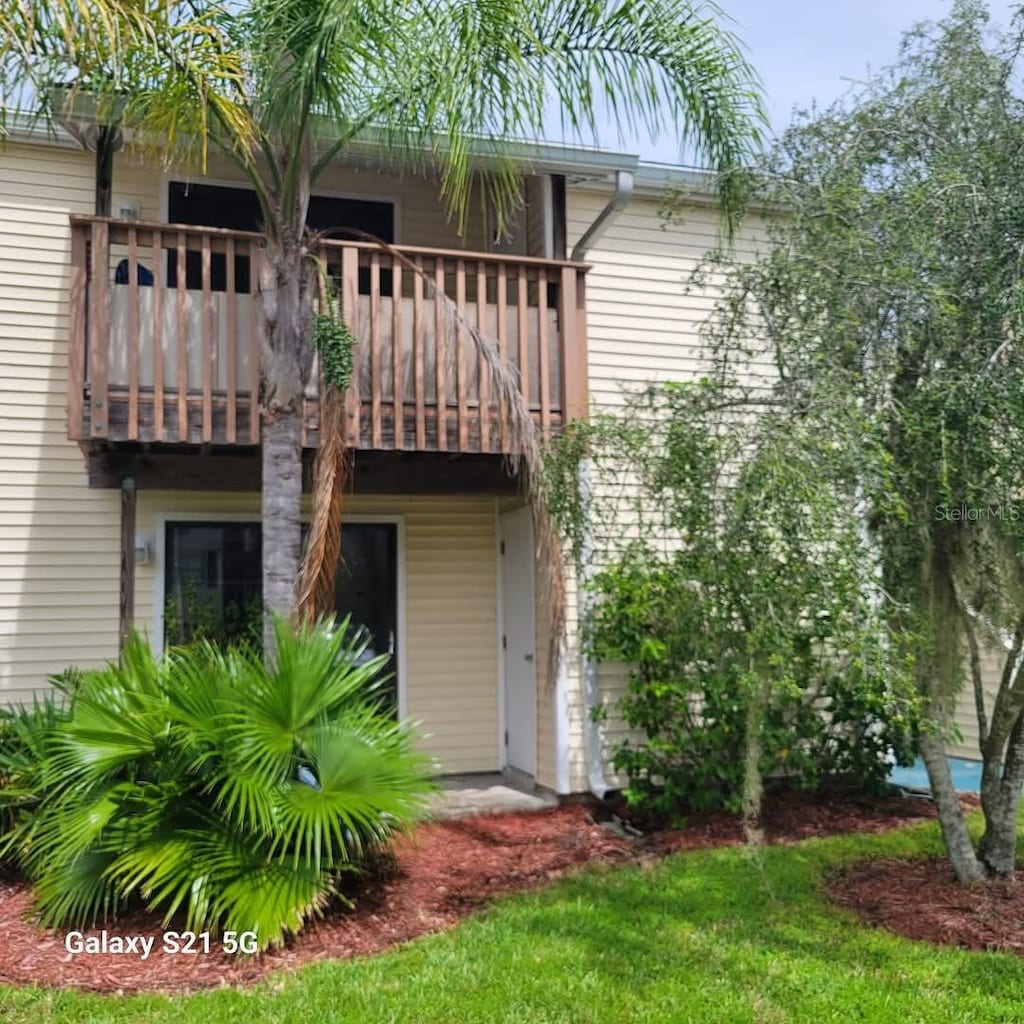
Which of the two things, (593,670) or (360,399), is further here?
(593,670)

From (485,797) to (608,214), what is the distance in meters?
4.75

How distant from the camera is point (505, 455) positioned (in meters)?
7.22

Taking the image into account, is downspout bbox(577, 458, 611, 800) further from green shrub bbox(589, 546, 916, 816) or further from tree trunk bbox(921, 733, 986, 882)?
tree trunk bbox(921, 733, 986, 882)

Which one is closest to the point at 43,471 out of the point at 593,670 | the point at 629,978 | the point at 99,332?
the point at 99,332

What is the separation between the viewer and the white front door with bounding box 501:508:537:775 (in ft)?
26.1

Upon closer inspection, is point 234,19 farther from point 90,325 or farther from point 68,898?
point 68,898

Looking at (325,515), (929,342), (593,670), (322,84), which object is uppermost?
(322,84)

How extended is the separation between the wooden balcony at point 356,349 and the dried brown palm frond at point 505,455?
60mm

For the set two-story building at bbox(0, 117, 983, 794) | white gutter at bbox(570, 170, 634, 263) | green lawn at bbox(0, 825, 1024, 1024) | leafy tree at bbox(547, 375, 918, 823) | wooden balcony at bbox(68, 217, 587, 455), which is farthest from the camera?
white gutter at bbox(570, 170, 634, 263)

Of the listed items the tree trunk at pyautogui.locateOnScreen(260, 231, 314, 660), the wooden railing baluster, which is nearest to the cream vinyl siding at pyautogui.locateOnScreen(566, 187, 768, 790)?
the tree trunk at pyautogui.locateOnScreen(260, 231, 314, 660)

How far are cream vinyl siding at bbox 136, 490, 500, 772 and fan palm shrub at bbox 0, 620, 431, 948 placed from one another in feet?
10.4

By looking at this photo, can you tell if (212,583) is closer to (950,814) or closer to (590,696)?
(590,696)

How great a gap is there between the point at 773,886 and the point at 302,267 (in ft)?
15.1

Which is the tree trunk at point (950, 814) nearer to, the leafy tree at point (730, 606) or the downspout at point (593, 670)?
the leafy tree at point (730, 606)
